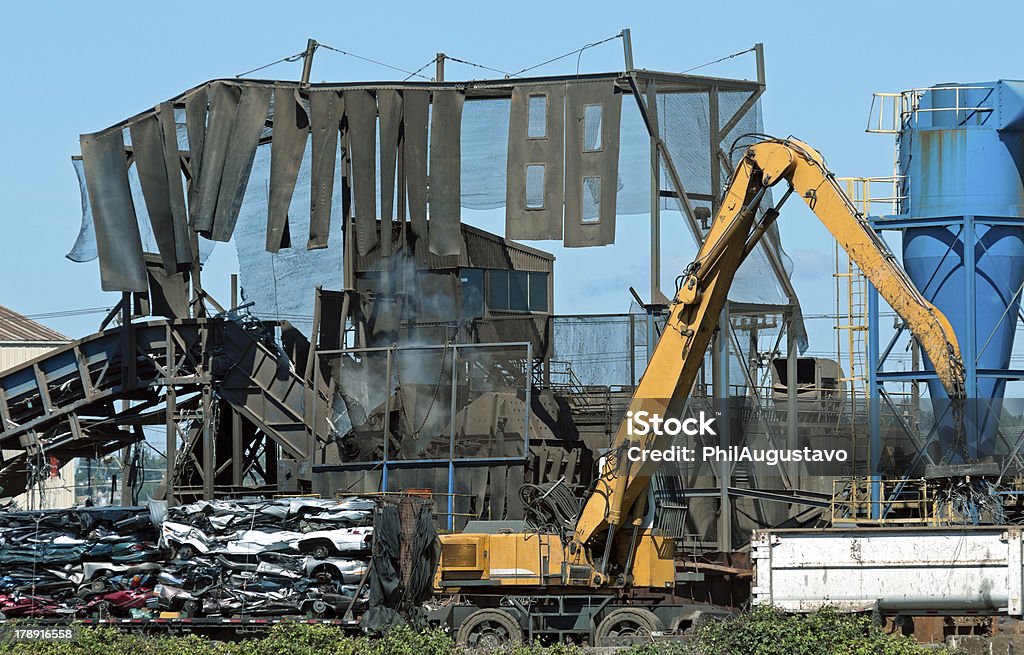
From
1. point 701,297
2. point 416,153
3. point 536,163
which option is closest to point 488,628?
point 701,297

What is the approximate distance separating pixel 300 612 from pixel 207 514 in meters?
2.33

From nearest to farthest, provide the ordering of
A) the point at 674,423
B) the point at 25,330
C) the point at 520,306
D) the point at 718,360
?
1. the point at 674,423
2. the point at 718,360
3. the point at 520,306
4. the point at 25,330

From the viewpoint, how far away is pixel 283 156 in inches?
1366

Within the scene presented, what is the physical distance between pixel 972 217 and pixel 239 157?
1709 centimetres

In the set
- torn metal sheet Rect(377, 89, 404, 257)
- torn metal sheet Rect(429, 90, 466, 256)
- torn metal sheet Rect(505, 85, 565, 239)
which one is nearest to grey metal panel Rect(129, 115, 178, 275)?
torn metal sheet Rect(377, 89, 404, 257)

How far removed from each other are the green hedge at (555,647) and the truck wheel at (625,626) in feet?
10.2

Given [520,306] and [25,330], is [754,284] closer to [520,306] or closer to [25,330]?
[520,306]

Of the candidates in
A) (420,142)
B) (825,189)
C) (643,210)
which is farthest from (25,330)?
(825,189)

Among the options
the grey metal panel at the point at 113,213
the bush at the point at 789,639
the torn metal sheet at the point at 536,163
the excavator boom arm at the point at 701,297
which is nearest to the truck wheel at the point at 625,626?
the excavator boom arm at the point at 701,297

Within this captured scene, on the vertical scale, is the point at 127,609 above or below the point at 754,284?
below

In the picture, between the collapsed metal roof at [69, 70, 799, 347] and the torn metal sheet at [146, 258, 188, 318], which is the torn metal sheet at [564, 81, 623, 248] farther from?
the torn metal sheet at [146, 258, 188, 318]

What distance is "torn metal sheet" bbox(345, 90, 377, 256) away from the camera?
3428cm

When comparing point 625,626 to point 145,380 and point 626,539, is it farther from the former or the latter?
point 145,380

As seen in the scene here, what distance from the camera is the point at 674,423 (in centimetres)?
2698
